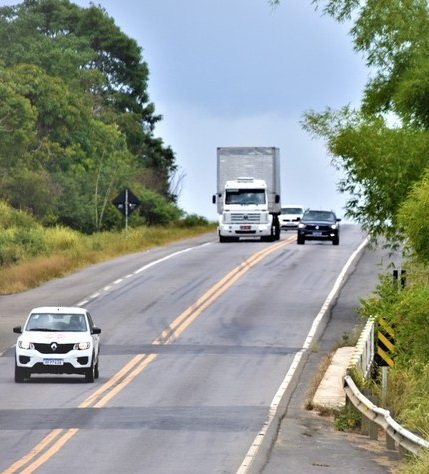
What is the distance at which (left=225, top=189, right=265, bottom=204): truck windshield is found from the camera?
7344 centimetres

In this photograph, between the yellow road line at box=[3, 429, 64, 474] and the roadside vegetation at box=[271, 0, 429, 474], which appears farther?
the roadside vegetation at box=[271, 0, 429, 474]

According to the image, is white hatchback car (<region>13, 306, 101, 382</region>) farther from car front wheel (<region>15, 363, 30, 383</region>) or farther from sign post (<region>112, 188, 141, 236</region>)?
sign post (<region>112, 188, 141, 236</region>)

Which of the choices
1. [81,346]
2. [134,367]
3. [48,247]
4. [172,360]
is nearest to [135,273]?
[48,247]

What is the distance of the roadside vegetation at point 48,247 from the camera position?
56094 mm

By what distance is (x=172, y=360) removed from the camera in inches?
1464

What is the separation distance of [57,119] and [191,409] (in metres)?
61.1

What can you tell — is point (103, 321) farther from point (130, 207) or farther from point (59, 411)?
point (130, 207)

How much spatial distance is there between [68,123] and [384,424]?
220 feet

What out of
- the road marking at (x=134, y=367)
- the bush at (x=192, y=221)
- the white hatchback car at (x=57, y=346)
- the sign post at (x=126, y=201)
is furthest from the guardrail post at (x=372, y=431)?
the bush at (x=192, y=221)

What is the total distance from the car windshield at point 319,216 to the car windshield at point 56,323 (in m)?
40.5

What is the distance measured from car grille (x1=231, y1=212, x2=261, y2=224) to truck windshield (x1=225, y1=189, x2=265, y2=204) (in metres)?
0.66

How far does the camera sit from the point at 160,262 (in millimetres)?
61062

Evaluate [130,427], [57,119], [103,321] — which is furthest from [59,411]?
[57,119]


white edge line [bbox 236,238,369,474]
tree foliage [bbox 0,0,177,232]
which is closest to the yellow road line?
white edge line [bbox 236,238,369,474]
